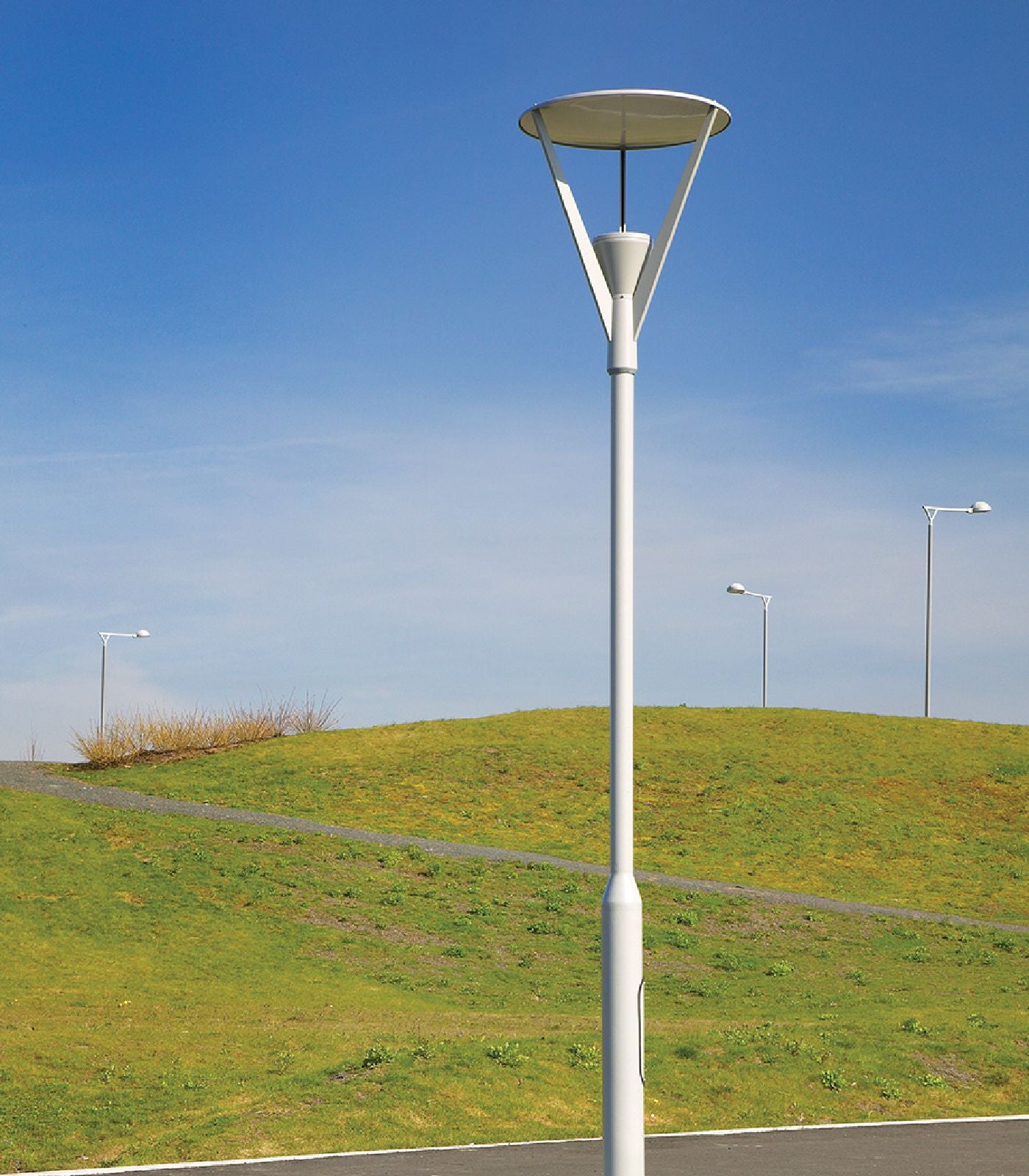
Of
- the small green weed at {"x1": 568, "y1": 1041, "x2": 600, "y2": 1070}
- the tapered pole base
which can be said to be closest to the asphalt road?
the small green weed at {"x1": 568, "y1": 1041, "x2": 600, "y2": 1070}

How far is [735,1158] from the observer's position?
35.8 ft

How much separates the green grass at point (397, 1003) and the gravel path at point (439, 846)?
1079 millimetres

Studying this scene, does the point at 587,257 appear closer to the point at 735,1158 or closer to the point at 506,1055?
the point at 735,1158

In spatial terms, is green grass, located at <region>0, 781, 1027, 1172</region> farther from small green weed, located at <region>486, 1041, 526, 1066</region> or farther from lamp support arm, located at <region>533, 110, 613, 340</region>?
lamp support arm, located at <region>533, 110, 613, 340</region>

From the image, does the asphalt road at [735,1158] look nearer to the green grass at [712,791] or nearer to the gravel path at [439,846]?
the gravel path at [439,846]

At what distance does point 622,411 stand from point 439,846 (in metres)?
26.4

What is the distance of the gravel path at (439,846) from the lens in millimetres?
31312

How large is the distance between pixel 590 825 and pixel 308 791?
8218 mm

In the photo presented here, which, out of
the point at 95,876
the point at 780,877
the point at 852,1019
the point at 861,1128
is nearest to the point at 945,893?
the point at 780,877

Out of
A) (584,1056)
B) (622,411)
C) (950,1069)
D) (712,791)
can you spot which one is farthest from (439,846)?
(622,411)

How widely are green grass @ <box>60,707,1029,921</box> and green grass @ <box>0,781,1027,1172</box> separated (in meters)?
5.40

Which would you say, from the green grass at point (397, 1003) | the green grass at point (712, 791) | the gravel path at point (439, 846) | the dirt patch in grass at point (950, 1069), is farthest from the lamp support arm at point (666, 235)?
the green grass at point (712, 791)

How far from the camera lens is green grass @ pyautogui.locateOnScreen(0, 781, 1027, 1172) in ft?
Result: 41.7

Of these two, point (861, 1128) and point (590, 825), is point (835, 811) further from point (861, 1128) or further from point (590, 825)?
point (861, 1128)
